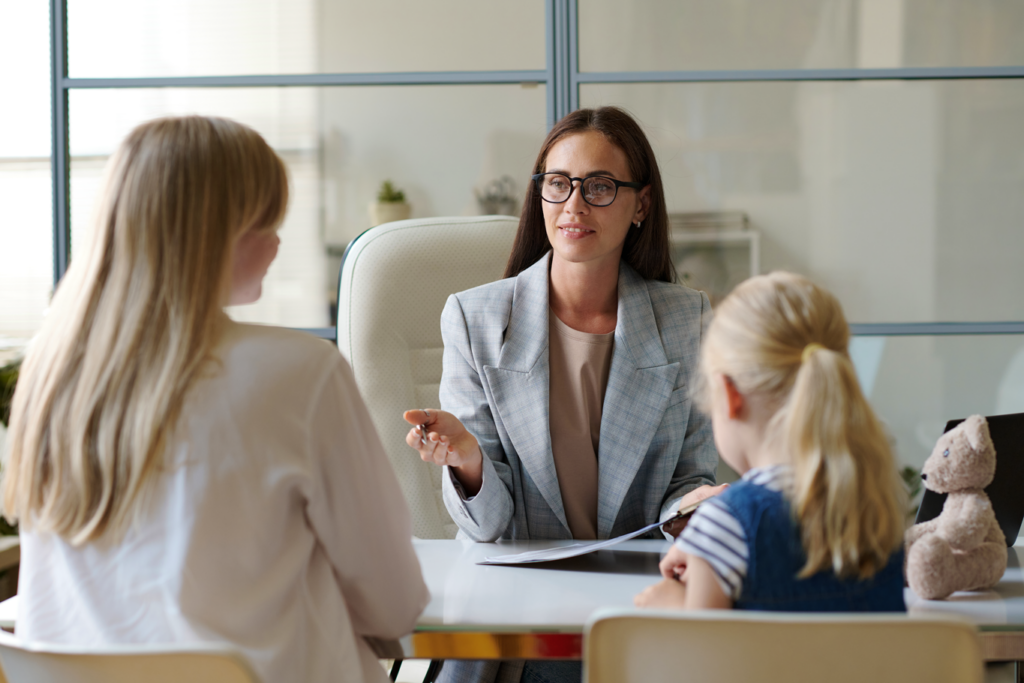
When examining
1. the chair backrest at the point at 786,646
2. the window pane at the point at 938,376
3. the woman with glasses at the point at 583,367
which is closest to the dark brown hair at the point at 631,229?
the woman with glasses at the point at 583,367

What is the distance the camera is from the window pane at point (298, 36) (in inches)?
110

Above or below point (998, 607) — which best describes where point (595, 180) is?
above

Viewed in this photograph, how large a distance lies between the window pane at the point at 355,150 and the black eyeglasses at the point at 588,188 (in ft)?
3.92

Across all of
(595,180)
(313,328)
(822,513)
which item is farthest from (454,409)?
(313,328)

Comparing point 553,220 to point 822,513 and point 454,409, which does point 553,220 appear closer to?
point 454,409

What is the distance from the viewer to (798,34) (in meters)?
2.74

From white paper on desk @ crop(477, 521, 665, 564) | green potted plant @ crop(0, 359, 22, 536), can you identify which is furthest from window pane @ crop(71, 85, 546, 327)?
white paper on desk @ crop(477, 521, 665, 564)

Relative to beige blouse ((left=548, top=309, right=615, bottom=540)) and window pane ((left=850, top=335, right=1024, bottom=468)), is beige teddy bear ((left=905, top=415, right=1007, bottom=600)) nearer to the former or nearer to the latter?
beige blouse ((left=548, top=309, right=615, bottom=540))

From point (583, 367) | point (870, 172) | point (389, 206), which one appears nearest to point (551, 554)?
point (583, 367)

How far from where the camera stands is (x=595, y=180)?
5.31 ft

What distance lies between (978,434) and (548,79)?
77.7 inches

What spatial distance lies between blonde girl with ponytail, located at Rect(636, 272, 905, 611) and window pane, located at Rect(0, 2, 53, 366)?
8.97ft

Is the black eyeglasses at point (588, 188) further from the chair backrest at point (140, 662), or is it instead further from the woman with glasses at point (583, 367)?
the chair backrest at point (140, 662)

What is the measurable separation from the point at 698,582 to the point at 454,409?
79 cm
